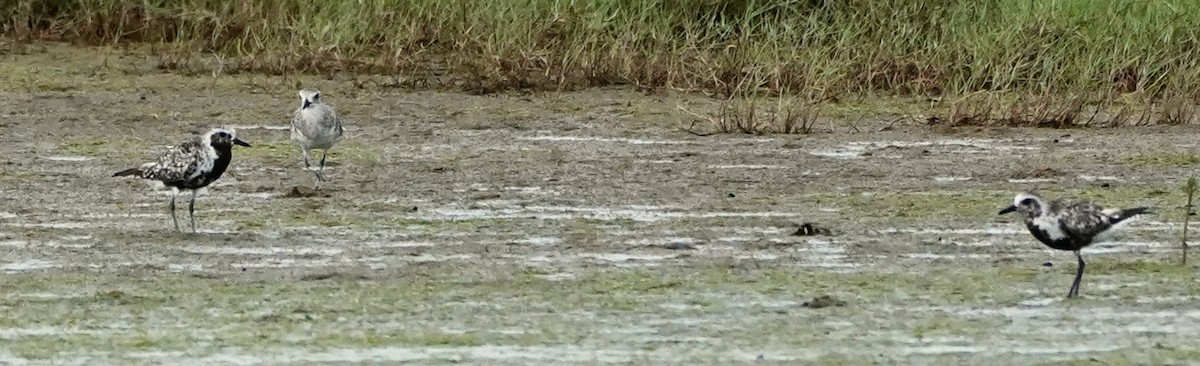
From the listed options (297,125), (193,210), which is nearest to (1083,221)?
(193,210)

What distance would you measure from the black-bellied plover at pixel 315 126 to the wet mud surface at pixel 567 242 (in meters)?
0.20

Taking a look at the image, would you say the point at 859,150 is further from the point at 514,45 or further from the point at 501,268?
the point at 501,268

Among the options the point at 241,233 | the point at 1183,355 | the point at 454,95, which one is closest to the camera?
the point at 1183,355

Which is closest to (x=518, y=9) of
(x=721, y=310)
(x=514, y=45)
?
(x=514, y=45)

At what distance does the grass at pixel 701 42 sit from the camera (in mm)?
14500

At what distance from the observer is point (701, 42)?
608 inches

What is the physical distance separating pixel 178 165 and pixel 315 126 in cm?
188

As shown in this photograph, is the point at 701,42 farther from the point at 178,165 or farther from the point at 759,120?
the point at 178,165

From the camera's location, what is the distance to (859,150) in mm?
12320

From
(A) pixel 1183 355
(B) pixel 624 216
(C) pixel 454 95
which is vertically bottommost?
(C) pixel 454 95

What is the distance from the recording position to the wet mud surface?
6742 mm

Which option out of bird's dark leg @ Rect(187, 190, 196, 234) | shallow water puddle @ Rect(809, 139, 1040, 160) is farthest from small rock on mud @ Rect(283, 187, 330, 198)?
shallow water puddle @ Rect(809, 139, 1040, 160)

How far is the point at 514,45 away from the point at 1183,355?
9.04 meters

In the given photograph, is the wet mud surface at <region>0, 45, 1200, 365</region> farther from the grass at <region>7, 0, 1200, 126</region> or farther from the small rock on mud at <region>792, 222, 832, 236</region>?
the grass at <region>7, 0, 1200, 126</region>
